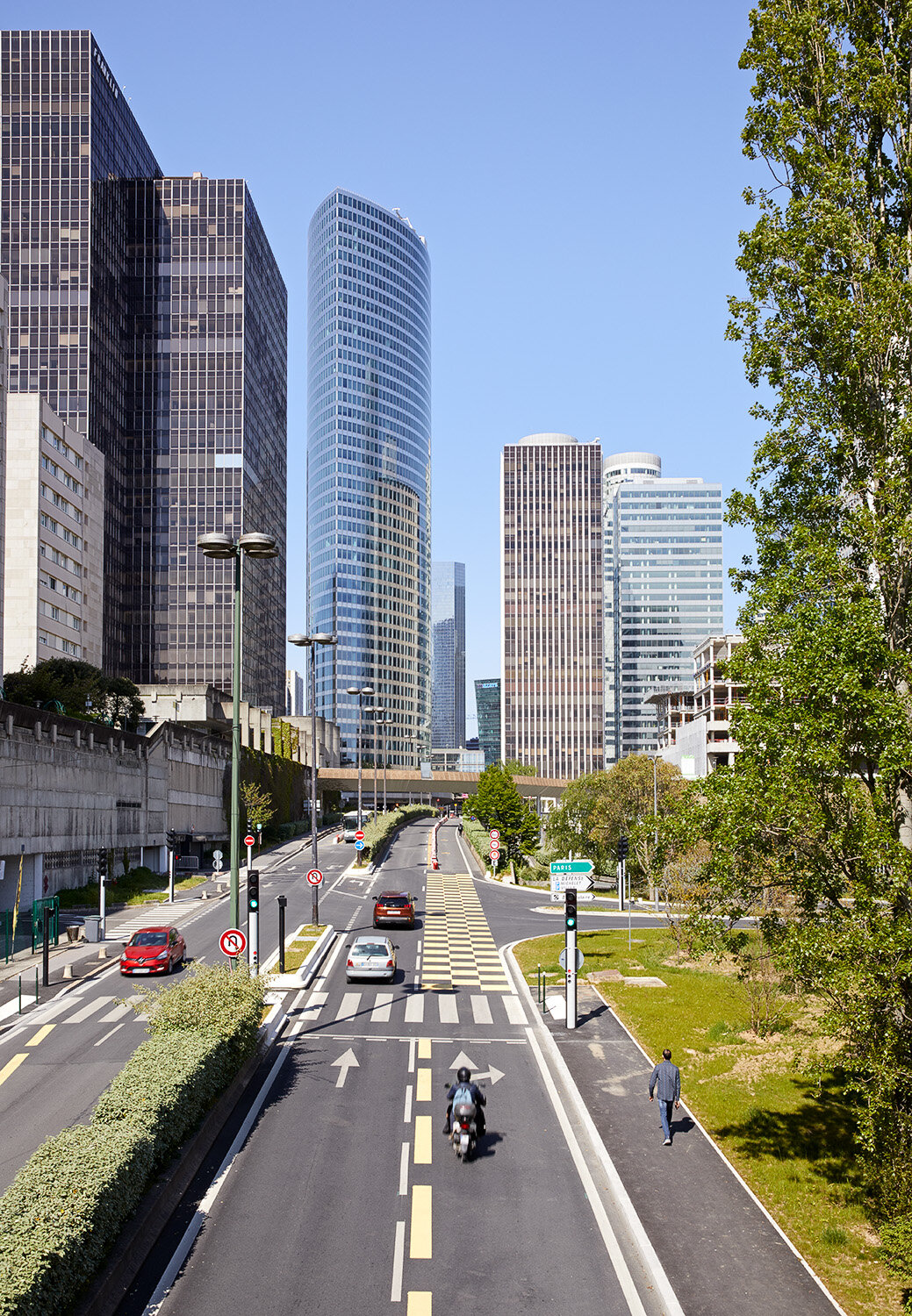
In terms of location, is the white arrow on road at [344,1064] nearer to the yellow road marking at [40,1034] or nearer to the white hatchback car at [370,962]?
the white hatchback car at [370,962]

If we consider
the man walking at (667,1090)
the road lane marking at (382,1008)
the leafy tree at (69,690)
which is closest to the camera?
the man walking at (667,1090)

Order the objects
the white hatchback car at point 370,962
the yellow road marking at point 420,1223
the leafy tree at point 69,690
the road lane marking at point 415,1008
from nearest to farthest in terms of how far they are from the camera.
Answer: the yellow road marking at point 420,1223 < the road lane marking at point 415,1008 < the white hatchback car at point 370,962 < the leafy tree at point 69,690

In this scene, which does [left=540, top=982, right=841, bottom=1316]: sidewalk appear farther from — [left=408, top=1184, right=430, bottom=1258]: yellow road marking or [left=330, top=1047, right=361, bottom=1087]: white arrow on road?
[left=330, top=1047, right=361, bottom=1087]: white arrow on road

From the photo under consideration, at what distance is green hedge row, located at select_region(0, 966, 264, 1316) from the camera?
952 cm

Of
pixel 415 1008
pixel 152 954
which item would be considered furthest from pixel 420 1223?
pixel 152 954

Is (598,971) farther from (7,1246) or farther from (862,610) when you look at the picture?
(7,1246)

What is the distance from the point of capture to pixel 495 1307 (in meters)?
11.8

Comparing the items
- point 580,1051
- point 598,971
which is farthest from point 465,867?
point 580,1051

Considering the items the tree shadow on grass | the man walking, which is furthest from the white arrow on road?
the tree shadow on grass

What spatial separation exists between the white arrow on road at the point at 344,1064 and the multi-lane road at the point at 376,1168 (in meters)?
0.08

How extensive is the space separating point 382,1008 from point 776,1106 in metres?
11.6

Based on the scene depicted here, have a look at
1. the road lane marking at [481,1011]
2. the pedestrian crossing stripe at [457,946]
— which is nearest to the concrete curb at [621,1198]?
the road lane marking at [481,1011]

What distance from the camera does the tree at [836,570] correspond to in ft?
44.7

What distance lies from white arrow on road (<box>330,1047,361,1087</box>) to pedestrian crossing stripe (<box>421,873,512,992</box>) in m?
7.87
